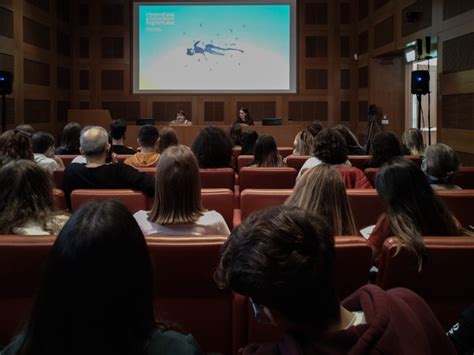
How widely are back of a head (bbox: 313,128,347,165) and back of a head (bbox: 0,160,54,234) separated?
2.33 meters

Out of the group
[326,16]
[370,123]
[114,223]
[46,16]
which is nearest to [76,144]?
[114,223]

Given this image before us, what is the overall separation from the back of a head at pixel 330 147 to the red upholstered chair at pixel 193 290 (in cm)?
233

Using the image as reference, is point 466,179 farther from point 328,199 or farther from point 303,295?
point 303,295

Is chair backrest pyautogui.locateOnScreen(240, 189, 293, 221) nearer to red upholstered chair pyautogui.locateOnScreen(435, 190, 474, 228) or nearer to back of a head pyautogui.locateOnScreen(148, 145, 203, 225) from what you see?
back of a head pyautogui.locateOnScreen(148, 145, 203, 225)

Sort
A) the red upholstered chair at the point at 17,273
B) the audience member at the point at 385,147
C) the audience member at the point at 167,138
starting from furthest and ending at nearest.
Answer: the audience member at the point at 167,138 < the audience member at the point at 385,147 < the red upholstered chair at the point at 17,273

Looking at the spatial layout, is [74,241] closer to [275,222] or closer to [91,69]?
[275,222]

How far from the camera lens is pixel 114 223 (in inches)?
42.8

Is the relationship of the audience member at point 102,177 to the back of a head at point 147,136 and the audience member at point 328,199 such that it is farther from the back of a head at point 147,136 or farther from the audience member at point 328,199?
the audience member at point 328,199

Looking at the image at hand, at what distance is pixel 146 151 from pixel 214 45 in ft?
25.1

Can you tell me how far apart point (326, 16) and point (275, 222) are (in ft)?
42.1

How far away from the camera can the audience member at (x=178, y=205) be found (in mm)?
2625

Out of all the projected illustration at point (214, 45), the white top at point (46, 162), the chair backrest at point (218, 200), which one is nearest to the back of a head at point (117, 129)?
the white top at point (46, 162)

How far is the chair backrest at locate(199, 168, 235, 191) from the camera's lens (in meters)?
4.31

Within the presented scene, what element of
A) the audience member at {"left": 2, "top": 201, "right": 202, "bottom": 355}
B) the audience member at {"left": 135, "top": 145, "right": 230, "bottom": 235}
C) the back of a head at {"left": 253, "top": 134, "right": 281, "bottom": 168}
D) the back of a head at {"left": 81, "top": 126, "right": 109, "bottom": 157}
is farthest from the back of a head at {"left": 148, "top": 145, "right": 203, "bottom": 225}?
the back of a head at {"left": 253, "top": 134, "right": 281, "bottom": 168}
